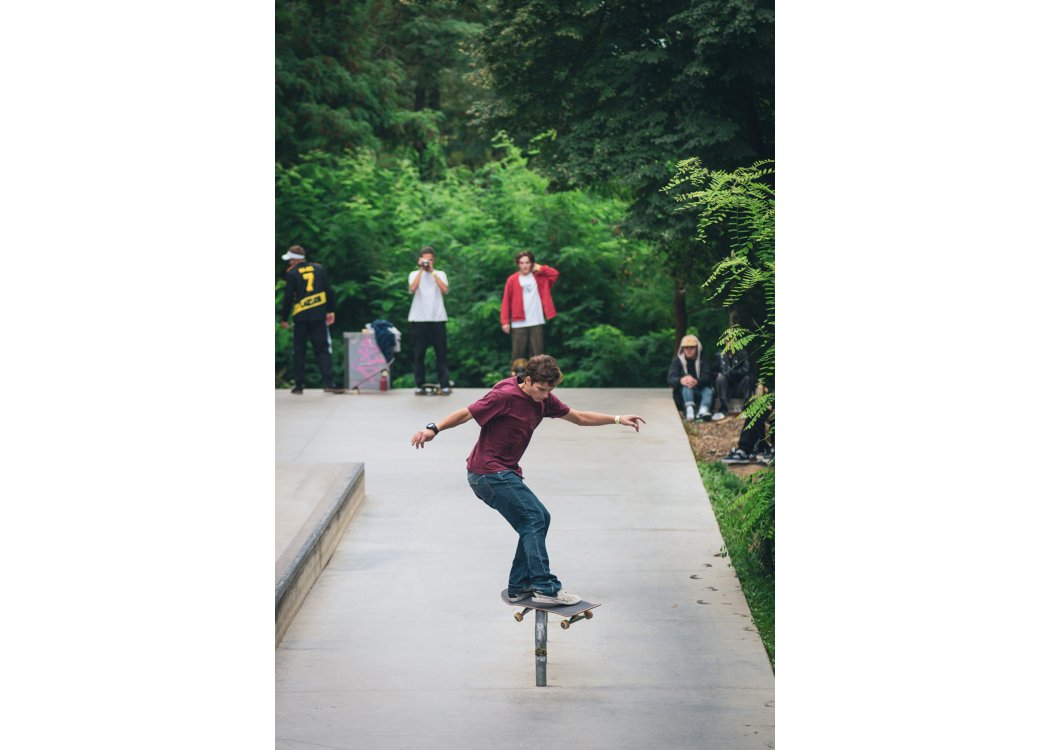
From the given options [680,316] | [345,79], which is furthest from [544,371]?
[345,79]

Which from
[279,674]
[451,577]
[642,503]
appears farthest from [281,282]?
[279,674]

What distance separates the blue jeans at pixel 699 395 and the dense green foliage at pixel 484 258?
2.94 metres

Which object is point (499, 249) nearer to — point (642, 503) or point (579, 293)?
point (579, 293)

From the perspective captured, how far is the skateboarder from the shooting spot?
24.6ft

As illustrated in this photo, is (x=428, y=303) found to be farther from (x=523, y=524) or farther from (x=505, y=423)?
(x=523, y=524)

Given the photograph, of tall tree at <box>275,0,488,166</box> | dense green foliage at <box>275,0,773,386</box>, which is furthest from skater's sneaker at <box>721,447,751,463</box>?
tall tree at <box>275,0,488,166</box>

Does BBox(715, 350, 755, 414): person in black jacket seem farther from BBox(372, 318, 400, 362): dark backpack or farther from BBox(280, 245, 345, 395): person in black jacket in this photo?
BBox(280, 245, 345, 395): person in black jacket

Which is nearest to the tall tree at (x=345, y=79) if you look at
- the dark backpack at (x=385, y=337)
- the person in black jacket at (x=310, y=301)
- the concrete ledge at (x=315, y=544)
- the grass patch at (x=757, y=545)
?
the dark backpack at (x=385, y=337)

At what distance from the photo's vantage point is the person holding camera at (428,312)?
54.9 ft

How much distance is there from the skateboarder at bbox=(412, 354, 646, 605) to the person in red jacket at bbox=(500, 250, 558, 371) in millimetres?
9327

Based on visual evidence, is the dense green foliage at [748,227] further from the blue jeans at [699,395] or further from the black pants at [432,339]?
the black pants at [432,339]

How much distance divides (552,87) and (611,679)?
32.6 ft

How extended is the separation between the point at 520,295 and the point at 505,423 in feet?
31.3

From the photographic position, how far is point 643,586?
31.4ft
